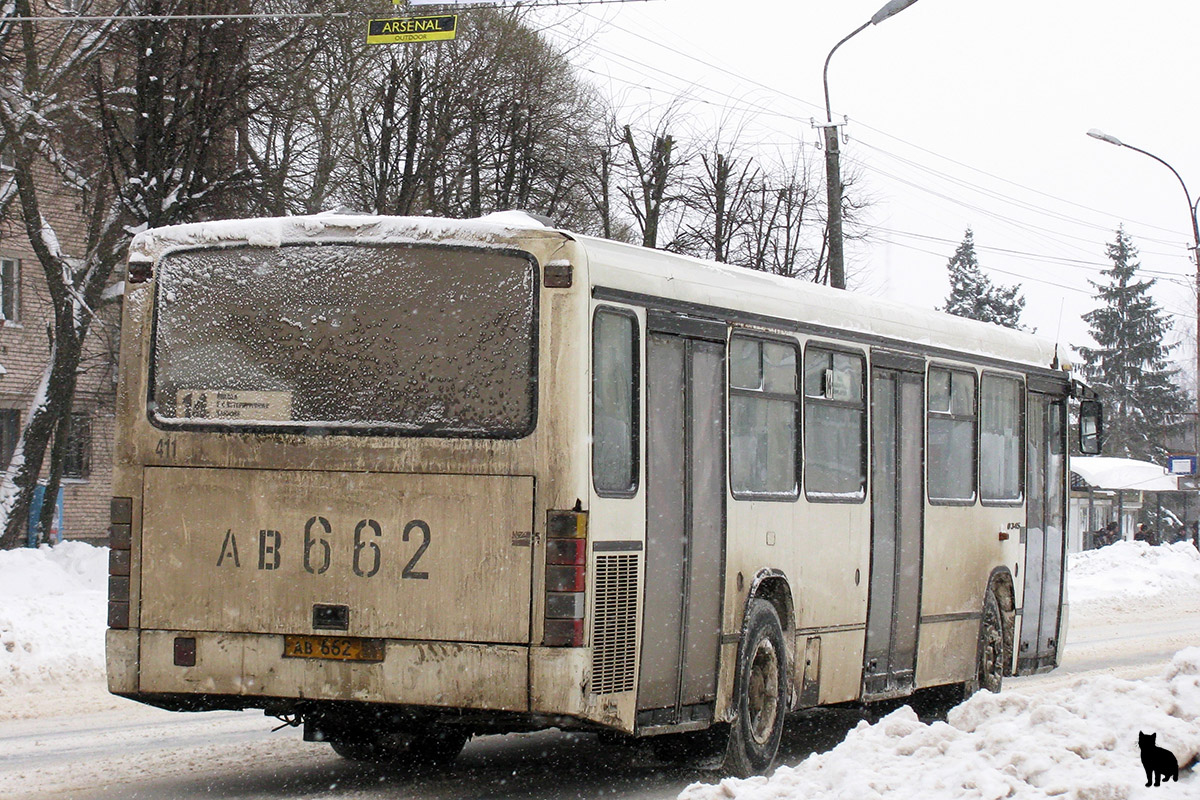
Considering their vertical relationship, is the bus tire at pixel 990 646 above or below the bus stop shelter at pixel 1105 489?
below

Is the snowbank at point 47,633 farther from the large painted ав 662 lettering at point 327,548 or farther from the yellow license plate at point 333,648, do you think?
the yellow license plate at point 333,648

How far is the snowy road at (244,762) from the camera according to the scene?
838 centimetres

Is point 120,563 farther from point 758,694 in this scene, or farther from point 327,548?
point 758,694

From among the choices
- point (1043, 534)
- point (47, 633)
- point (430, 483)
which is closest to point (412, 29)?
point (47, 633)

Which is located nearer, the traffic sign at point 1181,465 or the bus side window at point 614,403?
the bus side window at point 614,403

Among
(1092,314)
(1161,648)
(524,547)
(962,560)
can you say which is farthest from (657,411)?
(1092,314)

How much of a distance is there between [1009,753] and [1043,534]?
7763mm

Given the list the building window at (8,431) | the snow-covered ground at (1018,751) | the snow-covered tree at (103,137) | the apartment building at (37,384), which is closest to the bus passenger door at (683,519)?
the snow-covered ground at (1018,751)

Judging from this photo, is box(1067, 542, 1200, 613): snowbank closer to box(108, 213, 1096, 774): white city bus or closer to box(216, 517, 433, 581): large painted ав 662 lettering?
box(108, 213, 1096, 774): white city bus

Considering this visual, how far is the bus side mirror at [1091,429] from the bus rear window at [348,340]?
8.01 meters

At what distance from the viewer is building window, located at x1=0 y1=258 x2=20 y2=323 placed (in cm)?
3638

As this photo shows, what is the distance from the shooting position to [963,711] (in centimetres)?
780

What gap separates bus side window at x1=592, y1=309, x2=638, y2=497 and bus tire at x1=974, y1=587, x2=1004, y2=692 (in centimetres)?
571

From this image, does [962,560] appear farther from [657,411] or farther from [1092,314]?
[1092,314]
